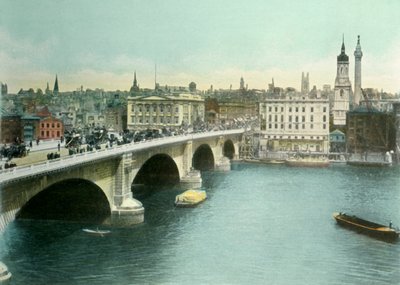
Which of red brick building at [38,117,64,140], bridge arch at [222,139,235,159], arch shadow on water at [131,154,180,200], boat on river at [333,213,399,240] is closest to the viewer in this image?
boat on river at [333,213,399,240]

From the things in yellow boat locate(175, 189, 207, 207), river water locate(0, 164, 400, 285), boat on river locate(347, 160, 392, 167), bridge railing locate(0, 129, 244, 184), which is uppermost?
bridge railing locate(0, 129, 244, 184)

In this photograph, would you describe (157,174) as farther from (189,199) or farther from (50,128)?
(50,128)

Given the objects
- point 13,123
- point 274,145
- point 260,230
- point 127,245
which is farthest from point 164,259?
point 274,145

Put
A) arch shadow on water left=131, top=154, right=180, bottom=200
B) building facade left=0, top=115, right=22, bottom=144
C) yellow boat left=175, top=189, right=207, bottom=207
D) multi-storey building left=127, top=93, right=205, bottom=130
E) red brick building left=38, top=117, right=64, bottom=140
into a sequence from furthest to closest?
multi-storey building left=127, top=93, right=205, bottom=130
arch shadow on water left=131, top=154, right=180, bottom=200
yellow boat left=175, top=189, right=207, bottom=207
red brick building left=38, top=117, right=64, bottom=140
building facade left=0, top=115, right=22, bottom=144

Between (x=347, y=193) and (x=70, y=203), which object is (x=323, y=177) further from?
(x=70, y=203)

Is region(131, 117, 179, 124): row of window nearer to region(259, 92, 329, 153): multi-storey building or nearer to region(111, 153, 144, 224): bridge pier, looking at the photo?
region(259, 92, 329, 153): multi-storey building

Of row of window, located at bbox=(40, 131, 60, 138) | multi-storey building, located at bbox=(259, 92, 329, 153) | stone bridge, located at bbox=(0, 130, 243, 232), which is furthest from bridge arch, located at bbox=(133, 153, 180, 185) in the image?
multi-storey building, located at bbox=(259, 92, 329, 153)

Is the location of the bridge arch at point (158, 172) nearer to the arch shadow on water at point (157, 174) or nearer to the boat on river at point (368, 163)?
the arch shadow on water at point (157, 174)
